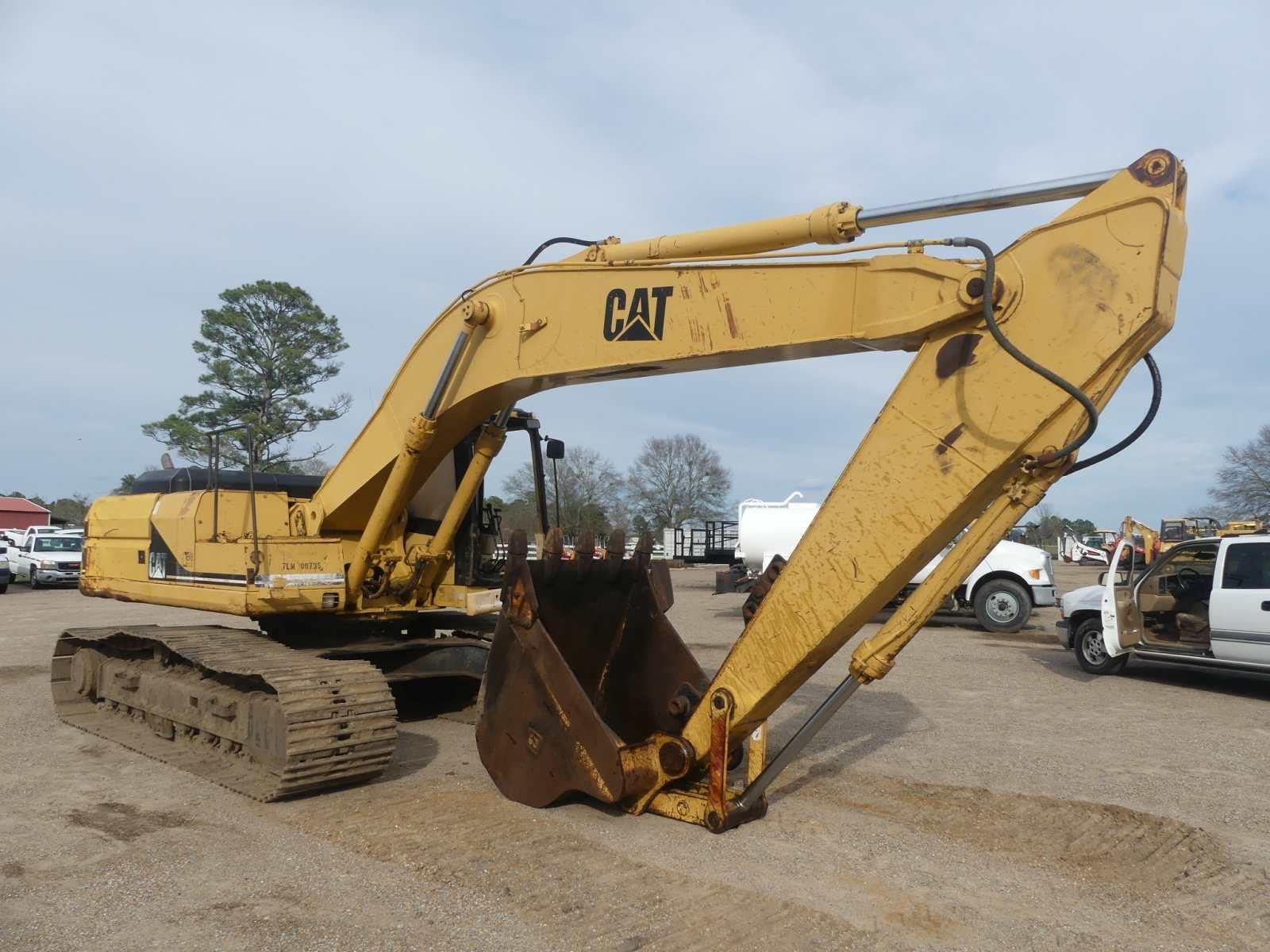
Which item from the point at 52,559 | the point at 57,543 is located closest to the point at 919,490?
the point at 52,559

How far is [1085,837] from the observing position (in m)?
5.07

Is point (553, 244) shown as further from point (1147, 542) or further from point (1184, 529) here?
point (1184, 529)

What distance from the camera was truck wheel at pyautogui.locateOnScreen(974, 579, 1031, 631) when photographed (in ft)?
53.2

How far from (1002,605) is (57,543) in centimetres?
2518

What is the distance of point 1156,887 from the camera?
439 cm

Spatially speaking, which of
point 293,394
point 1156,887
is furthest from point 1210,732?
point 293,394

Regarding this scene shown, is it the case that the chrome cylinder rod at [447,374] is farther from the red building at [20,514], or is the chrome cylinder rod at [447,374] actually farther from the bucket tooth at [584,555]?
the red building at [20,514]

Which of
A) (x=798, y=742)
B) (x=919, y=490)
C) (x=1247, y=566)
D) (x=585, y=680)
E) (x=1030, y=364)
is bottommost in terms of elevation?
(x=798, y=742)

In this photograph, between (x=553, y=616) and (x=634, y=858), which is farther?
(x=553, y=616)

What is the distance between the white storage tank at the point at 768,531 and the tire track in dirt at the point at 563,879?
48.7ft

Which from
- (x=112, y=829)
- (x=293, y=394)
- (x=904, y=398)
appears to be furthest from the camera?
(x=293, y=394)

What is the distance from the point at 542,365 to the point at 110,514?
5062 millimetres

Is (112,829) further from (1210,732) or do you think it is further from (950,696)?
(1210,732)

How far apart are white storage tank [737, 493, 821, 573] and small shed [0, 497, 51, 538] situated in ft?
147
